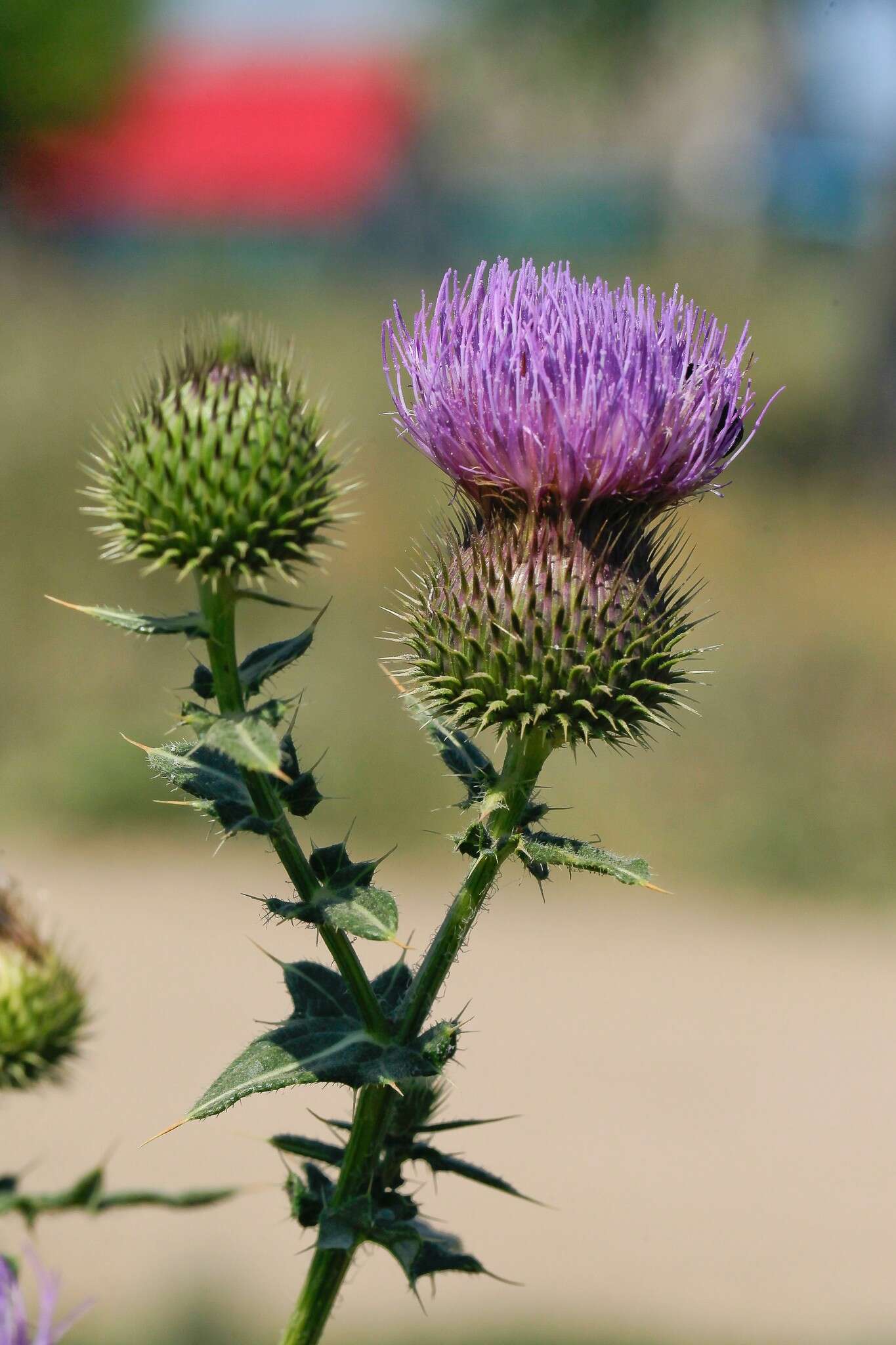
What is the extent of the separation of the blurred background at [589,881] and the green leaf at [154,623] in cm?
69

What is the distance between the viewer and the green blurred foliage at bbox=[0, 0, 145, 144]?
4806 centimetres

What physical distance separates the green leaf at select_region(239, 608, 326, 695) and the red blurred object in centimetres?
4474

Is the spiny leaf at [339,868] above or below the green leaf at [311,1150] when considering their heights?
above

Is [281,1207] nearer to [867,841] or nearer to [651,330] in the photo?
[867,841]

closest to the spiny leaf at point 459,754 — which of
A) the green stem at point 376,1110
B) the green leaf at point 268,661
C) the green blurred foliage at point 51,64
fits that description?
the green stem at point 376,1110

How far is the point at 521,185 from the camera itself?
44844 mm

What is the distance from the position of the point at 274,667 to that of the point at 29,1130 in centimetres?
830

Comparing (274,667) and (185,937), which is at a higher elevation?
(185,937)

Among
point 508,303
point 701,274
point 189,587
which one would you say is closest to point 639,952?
point 189,587

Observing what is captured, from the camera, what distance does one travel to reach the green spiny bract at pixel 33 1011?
12.4 ft

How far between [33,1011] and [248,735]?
1636 mm

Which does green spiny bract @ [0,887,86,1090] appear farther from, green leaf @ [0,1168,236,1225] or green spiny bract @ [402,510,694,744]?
green spiny bract @ [402,510,694,744]

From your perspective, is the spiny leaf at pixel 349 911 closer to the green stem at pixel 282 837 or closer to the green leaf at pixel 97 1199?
the green stem at pixel 282 837

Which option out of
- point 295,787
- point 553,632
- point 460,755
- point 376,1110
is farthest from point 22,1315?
point 553,632
